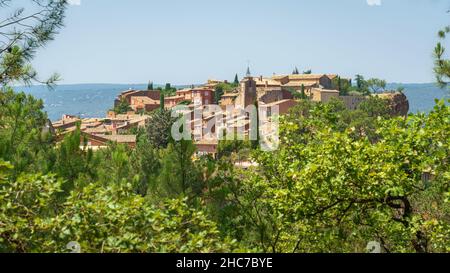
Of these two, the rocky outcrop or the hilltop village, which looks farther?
the rocky outcrop

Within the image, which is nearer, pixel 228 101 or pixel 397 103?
pixel 228 101

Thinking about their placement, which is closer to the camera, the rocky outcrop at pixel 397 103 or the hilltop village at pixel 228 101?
the hilltop village at pixel 228 101

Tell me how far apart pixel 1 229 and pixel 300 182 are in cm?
349

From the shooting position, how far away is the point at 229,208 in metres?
7.35

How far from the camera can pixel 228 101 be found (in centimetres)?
8869

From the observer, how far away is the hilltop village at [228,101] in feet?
244

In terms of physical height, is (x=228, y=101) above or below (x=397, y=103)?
above

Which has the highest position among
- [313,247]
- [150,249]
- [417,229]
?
[150,249]

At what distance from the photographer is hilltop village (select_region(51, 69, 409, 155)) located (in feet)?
244

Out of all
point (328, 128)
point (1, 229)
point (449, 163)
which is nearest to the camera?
point (1, 229)
